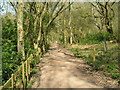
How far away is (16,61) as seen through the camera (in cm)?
1298

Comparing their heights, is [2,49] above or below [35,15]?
below

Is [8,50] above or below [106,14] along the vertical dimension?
below

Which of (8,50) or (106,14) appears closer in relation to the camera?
(8,50)

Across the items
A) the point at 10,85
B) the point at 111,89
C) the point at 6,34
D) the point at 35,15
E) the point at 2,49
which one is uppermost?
the point at 35,15

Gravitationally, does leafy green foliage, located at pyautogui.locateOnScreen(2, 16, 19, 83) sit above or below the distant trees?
below

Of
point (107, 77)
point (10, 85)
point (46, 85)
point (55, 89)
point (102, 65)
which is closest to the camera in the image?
point (10, 85)

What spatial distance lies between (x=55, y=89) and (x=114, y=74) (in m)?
4.82

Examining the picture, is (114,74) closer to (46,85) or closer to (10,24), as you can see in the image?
(46,85)

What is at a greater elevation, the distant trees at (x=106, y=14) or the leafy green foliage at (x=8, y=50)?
the distant trees at (x=106, y=14)

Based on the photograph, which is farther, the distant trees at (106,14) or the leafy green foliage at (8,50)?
the distant trees at (106,14)

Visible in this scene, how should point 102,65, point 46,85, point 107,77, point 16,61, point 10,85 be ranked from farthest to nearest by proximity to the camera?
point 102,65
point 16,61
point 107,77
point 46,85
point 10,85

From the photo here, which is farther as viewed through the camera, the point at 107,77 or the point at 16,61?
the point at 16,61

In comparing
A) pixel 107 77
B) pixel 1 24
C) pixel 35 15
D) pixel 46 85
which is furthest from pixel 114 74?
pixel 35 15

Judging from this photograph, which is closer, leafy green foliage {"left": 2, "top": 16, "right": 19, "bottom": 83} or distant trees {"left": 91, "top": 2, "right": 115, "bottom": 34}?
leafy green foliage {"left": 2, "top": 16, "right": 19, "bottom": 83}
